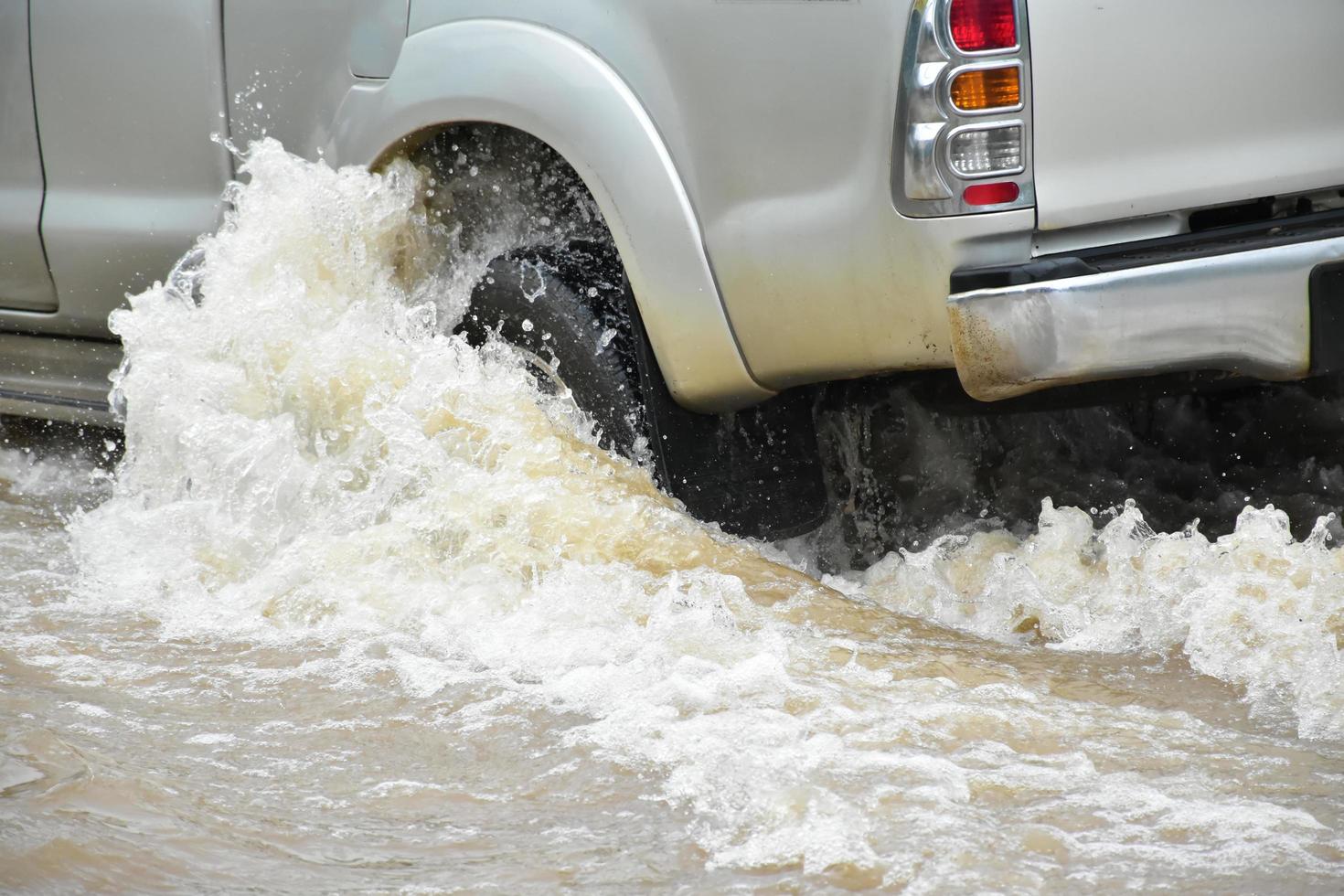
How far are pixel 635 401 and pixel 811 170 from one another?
65 cm

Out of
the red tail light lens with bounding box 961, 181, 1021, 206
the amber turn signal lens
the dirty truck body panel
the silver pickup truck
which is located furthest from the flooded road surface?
the amber turn signal lens

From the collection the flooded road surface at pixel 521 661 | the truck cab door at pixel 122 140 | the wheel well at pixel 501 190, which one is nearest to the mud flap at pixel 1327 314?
the flooded road surface at pixel 521 661

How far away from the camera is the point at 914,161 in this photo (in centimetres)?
245

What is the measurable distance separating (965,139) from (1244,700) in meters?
1.06

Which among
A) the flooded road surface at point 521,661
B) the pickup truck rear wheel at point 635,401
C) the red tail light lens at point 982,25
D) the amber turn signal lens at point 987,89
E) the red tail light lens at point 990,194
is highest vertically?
the red tail light lens at point 982,25

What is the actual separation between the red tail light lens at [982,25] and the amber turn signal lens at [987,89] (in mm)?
41

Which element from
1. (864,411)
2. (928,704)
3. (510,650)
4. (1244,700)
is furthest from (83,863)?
(864,411)

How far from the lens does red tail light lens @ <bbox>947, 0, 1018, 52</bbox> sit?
2365 millimetres

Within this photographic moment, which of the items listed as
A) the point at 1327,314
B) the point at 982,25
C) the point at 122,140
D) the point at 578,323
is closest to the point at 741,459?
the point at 578,323

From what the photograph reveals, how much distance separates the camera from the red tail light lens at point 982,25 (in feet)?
7.76

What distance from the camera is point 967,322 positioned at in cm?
247

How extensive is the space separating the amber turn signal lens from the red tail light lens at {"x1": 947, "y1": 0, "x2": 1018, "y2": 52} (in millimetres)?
41

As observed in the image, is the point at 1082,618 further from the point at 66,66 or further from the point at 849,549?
the point at 66,66

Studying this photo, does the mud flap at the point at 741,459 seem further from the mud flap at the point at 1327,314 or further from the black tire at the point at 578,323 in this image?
the mud flap at the point at 1327,314
